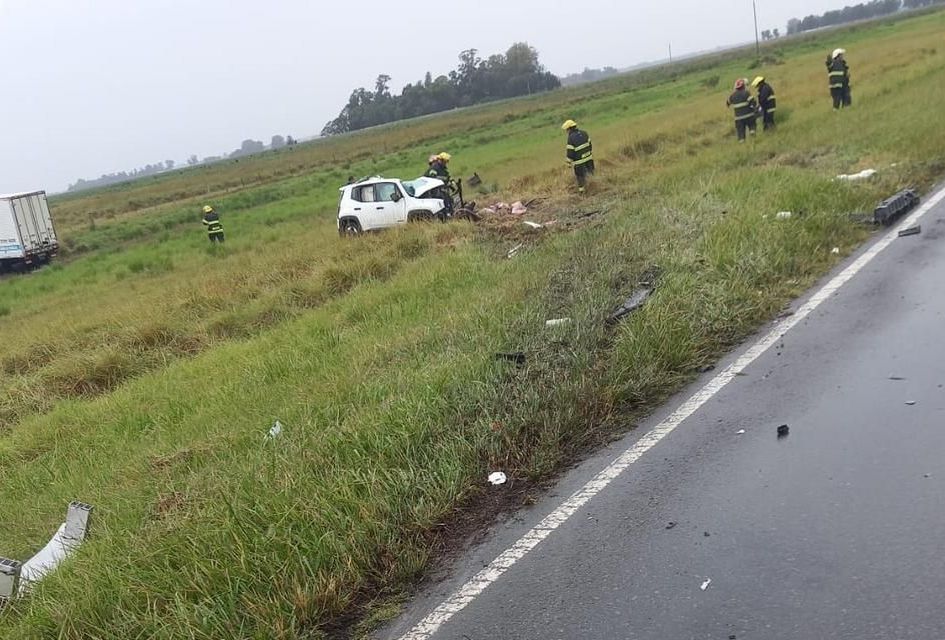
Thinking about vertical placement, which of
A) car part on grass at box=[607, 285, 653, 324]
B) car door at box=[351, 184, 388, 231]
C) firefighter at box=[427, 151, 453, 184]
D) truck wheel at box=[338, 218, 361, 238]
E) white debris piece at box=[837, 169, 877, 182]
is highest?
firefighter at box=[427, 151, 453, 184]

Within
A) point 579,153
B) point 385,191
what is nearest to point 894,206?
point 579,153

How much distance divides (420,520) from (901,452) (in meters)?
2.48

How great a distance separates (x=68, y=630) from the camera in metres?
3.24

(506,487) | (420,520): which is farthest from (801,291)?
(420,520)

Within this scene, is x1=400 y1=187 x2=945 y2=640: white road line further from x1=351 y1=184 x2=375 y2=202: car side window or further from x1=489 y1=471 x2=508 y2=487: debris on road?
x1=351 y1=184 x2=375 y2=202: car side window

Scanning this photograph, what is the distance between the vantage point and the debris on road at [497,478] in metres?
4.09

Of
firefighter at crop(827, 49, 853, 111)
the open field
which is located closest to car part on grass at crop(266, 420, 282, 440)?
the open field

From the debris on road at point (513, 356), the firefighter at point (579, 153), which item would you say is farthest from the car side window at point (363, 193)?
the debris on road at point (513, 356)

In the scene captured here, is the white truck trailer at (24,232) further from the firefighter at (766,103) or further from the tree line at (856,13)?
the tree line at (856,13)

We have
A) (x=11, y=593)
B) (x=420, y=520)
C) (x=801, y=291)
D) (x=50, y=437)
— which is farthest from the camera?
(x=50, y=437)

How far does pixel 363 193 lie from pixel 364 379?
1163 centimetres

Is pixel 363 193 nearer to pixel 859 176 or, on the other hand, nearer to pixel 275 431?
pixel 859 176

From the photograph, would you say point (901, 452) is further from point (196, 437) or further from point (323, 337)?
point (323, 337)

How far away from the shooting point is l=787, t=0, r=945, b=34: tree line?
17235 centimetres
